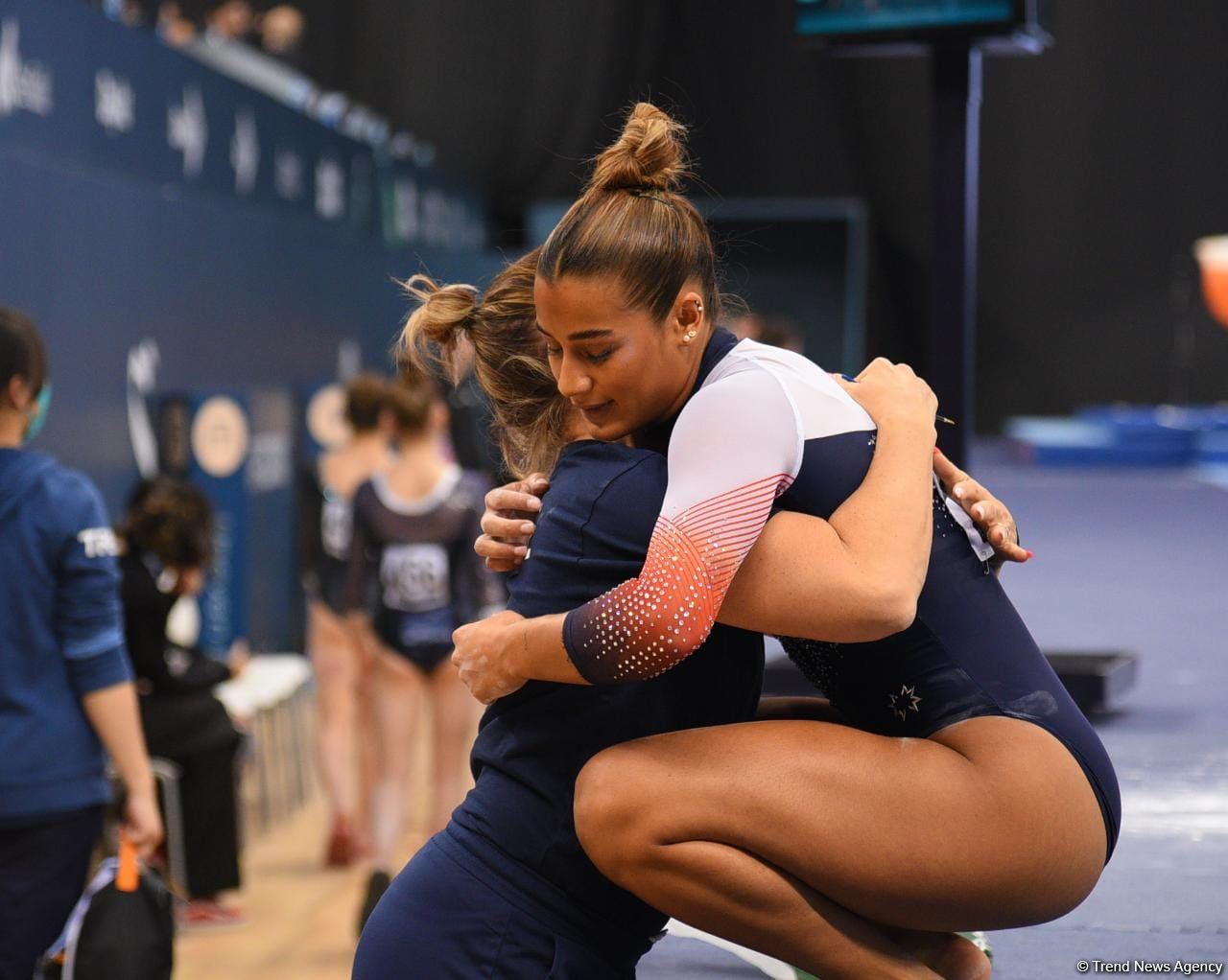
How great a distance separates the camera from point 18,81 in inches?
187

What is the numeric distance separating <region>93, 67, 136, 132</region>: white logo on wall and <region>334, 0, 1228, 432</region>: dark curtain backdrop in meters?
6.63

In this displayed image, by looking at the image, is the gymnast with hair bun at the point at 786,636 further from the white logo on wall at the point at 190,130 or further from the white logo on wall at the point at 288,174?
the white logo on wall at the point at 288,174

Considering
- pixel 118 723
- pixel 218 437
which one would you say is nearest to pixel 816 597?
pixel 118 723

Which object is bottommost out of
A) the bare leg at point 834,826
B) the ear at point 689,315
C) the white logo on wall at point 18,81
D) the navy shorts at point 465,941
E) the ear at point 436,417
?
the navy shorts at point 465,941

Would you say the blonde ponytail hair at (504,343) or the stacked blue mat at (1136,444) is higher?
the blonde ponytail hair at (504,343)

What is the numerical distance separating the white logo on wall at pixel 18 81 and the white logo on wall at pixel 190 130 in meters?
1.05

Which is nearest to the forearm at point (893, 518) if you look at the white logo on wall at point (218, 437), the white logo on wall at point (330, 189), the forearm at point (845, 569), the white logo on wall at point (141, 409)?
the forearm at point (845, 569)

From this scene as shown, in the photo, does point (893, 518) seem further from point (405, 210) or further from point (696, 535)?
point (405, 210)

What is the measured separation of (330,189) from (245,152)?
146cm

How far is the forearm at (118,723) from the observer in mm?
2756

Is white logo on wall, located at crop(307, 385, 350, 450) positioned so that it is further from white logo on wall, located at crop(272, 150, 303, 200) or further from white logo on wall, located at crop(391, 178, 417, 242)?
white logo on wall, located at crop(391, 178, 417, 242)

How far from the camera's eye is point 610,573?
1.50 metres

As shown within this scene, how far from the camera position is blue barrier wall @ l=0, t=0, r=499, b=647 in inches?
194

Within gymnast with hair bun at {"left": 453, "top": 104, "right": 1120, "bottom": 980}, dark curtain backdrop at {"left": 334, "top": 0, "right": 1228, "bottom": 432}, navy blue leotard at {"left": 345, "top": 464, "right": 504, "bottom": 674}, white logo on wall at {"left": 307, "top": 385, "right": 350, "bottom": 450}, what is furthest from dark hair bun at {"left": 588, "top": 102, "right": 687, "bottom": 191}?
dark curtain backdrop at {"left": 334, "top": 0, "right": 1228, "bottom": 432}
